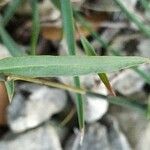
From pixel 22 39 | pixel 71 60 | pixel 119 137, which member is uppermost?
pixel 71 60

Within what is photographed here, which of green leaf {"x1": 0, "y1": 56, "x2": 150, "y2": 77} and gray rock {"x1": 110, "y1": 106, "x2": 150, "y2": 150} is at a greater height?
green leaf {"x1": 0, "y1": 56, "x2": 150, "y2": 77}

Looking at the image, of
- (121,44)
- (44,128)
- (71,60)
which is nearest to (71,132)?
(44,128)

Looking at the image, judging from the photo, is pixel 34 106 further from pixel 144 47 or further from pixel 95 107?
pixel 144 47

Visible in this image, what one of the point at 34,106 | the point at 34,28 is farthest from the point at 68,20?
the point at 34,106

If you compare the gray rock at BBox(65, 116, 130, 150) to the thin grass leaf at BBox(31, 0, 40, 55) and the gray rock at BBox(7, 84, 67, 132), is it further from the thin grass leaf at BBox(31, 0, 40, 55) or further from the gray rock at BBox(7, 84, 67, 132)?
the thin grass leaf at BBox(31, 0, 40, 55)

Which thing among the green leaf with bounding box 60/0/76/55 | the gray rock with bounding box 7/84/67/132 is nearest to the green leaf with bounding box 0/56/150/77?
the green leaf with bounding box 60/0/76/55

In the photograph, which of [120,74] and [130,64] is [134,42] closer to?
[120,74]
